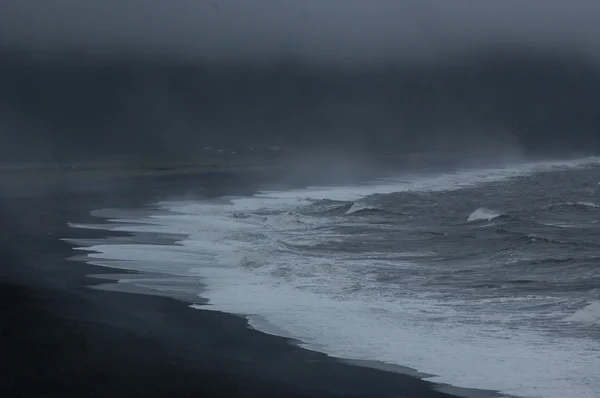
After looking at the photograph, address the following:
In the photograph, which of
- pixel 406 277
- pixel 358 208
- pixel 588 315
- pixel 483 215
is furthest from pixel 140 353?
pixel 358 208

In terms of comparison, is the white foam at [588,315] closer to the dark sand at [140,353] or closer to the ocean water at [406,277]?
the ocean water at [406,277]

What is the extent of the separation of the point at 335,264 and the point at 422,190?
2376 centimetres

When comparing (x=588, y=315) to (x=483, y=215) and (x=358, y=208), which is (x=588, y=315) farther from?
(x=358, y=208)

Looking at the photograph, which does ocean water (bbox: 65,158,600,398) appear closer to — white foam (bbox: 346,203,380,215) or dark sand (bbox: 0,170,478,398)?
white foam (bbox: 346,203,380,215)

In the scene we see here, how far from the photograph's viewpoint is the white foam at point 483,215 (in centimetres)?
2695

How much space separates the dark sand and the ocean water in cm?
58

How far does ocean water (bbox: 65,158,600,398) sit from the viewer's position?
1105cm

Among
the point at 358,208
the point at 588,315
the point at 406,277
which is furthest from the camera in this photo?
the point at 358,208

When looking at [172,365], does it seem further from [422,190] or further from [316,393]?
[422,190]

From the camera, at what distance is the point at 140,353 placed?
10.5 metres

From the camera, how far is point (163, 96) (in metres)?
74.8

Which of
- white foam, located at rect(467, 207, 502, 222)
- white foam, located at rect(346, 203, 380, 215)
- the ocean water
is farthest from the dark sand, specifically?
white foam, located at rect(346, 203, 380, 215)

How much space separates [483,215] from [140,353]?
18190mm

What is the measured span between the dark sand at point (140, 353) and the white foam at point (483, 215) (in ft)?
44.3
